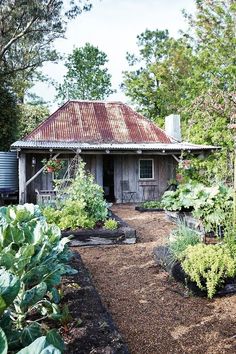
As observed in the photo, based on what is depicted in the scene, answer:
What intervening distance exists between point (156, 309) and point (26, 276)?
208cm

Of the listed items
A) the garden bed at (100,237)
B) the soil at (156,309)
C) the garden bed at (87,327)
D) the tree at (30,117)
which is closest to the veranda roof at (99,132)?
the garden bed at (100,237)

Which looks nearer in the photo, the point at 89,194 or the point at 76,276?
the point at 76,276

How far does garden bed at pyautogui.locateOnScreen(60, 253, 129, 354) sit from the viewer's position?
8.11ft

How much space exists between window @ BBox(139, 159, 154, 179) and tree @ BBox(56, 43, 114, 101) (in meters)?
19.2

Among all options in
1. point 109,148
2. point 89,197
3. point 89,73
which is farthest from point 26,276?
point 89,73

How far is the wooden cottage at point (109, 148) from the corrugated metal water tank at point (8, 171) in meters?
1.36

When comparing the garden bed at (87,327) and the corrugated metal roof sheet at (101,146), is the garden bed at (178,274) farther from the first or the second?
the corrugated metal roof sheet at (101,146)

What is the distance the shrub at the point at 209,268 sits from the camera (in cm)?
414

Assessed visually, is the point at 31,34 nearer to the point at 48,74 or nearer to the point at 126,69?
the point at 48,74

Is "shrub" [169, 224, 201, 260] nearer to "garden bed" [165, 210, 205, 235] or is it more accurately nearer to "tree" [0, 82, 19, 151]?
"garden bed" [165, 210, 205, 235]

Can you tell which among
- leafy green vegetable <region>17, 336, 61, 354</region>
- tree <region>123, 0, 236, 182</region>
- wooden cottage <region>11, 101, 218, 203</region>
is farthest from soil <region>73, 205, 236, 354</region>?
wooden cottage <region>11, 101, 218, 203</region>

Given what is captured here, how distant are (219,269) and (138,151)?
401 inches

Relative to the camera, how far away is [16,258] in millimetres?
2264

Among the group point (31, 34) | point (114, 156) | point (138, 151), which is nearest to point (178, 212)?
point (138, 151)
